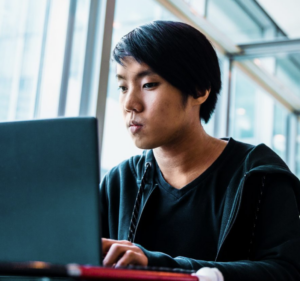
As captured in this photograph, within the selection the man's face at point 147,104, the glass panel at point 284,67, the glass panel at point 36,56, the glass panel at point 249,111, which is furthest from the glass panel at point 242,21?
the man's face at point 147,104

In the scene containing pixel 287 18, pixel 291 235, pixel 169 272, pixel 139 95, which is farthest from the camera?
pixel 287 18

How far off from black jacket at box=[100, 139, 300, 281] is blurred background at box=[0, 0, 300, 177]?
2.07 ft

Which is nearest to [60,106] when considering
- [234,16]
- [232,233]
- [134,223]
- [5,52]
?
[5,52]

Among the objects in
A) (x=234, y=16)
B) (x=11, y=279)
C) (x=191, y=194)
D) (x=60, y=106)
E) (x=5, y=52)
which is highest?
(x=234, y=16)

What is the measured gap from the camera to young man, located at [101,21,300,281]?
3.24 feet

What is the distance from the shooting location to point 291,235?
91cm

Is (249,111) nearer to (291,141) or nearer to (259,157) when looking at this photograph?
(291,141)

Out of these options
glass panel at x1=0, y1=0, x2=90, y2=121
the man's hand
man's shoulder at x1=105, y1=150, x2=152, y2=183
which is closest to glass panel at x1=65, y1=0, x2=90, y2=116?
glass panel at x1=0, y1=0, x2=90, y2=121

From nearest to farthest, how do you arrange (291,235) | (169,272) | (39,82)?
(169,272) → (291,235) → (39,82)

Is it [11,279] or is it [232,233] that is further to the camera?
[232,233]

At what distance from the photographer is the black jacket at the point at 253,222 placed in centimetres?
80

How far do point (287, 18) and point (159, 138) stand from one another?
2.77 meters

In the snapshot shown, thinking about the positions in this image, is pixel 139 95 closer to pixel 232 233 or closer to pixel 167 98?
pixel 167 98

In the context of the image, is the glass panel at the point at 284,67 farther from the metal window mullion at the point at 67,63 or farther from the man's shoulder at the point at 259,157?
the man's shoulder at the point at 259,157
